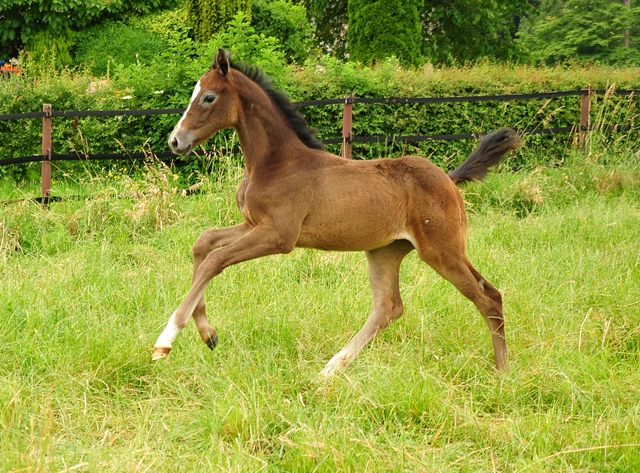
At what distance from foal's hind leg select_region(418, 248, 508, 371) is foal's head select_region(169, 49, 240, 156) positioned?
1433 millimetres

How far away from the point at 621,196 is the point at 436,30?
1431cm

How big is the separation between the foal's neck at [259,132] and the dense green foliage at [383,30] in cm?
1207

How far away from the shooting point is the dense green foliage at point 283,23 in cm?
1656

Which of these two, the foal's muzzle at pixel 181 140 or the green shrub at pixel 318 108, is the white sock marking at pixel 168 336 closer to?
the foal's muzzle at pixel 181 140

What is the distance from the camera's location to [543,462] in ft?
10.4

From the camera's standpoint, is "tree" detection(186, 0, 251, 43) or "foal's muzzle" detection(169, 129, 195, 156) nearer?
"foal's muzzle" detection(169, 129, 195, 156)

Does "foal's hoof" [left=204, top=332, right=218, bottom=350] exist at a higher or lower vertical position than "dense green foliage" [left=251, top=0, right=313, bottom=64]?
lower

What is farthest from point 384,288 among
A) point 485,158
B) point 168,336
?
point 168,336

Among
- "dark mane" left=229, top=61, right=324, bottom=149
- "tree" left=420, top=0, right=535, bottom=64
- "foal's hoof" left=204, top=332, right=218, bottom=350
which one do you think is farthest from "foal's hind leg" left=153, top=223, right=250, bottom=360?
"tree" left=420, top=0, right=535, bottom=64

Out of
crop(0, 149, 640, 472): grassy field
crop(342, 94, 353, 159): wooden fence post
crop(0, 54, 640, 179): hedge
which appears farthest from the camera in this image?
crop(342, 94, 353, 159): wooden fence post

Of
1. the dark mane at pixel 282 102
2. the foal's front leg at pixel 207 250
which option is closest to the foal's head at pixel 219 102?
the dark mane at pixel 282 102

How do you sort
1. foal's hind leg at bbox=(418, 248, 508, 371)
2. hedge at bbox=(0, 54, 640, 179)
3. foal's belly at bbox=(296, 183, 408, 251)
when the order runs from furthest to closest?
1. hedge at bbox=(0, 54, 640, 179)
2. foal's hind leg at bbox=(418, 248, 508, 371)
3. foal's belly at bbox=(296, 183, 408, 251)

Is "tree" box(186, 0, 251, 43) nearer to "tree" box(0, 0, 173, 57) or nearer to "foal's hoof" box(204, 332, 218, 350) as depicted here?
"tree" box(0, 0, 173, 57)

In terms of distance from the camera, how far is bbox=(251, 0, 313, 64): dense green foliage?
54.3ft
